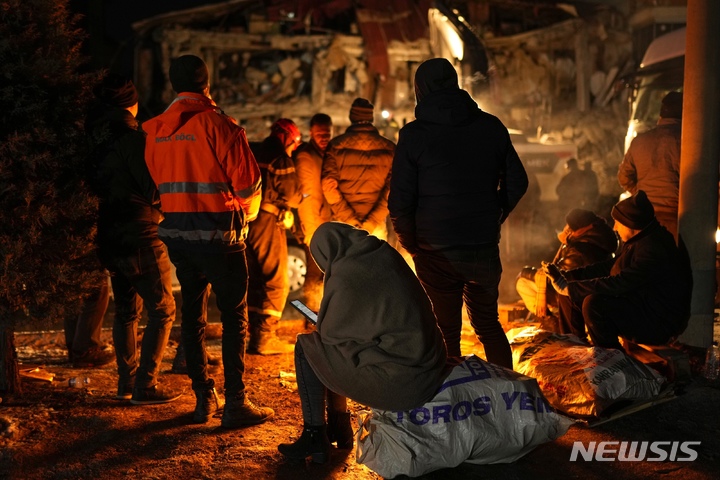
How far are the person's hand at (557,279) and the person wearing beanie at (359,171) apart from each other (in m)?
1.99

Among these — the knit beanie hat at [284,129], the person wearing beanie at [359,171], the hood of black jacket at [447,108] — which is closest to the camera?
the hood of black jacket at [447,108]

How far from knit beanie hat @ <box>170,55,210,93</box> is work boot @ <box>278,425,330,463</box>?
83.6 inches

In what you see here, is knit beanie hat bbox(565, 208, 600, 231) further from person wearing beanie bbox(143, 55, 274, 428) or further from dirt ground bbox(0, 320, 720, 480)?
person wearing beanie bbox(143, 55, 274, 428)

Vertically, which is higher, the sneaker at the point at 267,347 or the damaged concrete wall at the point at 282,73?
the damaged concrete wall at the point at 282,73

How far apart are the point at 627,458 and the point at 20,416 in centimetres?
367

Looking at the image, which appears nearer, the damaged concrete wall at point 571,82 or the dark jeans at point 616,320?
the dark jeans at point 616,320

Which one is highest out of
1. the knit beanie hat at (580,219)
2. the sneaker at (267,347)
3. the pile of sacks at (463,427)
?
the knit beanie hat at (580,219)

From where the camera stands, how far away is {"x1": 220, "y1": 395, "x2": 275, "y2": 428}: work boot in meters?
4.57

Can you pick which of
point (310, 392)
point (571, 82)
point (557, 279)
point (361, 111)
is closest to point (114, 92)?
point (310, 392)

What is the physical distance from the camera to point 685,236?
6.04 m

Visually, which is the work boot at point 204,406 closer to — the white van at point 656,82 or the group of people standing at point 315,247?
the group of people standing at point 315,247

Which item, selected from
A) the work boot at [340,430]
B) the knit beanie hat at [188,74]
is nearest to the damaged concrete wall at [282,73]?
the knit beanie hat at [188,74]

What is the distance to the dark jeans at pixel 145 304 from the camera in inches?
194

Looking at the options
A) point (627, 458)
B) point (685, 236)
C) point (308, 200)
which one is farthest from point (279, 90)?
point (627, 458)
